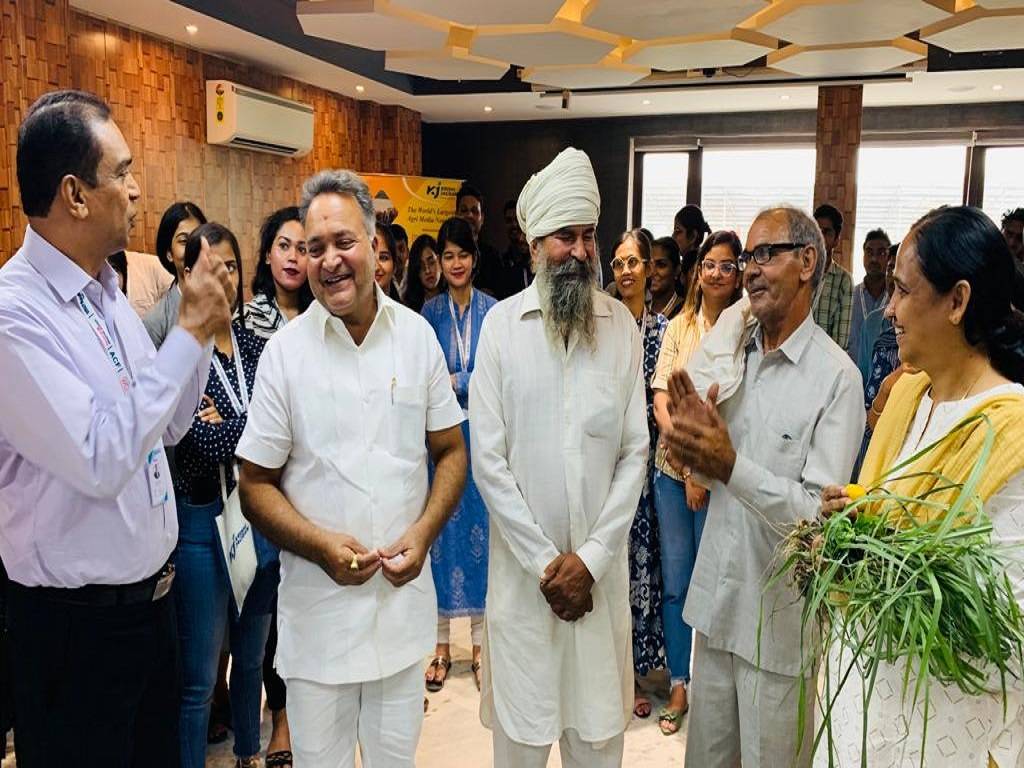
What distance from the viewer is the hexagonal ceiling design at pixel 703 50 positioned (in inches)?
251

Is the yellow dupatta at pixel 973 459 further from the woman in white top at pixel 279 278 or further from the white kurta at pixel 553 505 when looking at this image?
the woman in white top at pixel 279 278

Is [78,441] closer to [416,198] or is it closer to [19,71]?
[19,71]

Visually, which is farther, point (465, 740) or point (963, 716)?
point (465, 740)

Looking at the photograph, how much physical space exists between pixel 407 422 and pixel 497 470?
33 cm

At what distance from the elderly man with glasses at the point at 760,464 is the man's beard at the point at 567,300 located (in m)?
0.34

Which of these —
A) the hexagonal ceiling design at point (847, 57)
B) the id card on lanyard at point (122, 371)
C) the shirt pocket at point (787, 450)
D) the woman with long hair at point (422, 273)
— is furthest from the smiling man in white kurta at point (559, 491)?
the hexagonal ceiling design at point (847, 57)

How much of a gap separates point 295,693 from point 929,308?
162 centimetres

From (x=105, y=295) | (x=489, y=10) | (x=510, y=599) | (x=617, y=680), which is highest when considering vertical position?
(x=489, y=10)

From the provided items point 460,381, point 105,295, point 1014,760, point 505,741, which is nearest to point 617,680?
point 505,741

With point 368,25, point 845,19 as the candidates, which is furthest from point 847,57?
point 368,25

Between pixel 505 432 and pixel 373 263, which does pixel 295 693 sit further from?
pixel 373 263

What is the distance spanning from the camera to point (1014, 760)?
4.65 feet

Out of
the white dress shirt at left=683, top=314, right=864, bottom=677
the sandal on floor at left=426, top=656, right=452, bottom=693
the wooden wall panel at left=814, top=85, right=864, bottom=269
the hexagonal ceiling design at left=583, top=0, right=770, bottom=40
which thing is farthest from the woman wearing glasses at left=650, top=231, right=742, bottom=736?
the wooden wall panel at left=814, top=85, right=864, bottom=269

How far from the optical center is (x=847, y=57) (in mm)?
6738
